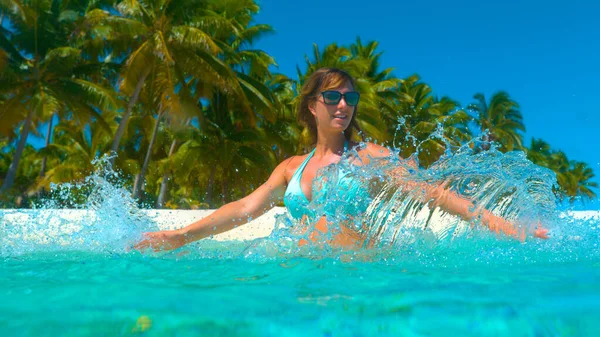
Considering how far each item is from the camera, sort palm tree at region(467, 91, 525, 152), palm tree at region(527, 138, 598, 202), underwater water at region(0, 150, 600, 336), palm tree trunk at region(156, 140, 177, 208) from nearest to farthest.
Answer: underwater water at region(0, 150, 600, 336) < palm tree trunk at region(156, 140, 177, 208) < palm tree at region(467, 91, 525, 152) < palm tree at region(527, 138, 598, 202)

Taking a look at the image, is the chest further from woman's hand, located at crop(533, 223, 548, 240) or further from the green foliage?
the green foliage

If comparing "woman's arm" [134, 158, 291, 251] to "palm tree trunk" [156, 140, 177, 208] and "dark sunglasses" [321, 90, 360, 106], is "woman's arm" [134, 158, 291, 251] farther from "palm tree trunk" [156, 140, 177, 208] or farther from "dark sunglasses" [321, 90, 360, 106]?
"palm tree trunk" [156, 140, 177, 208]

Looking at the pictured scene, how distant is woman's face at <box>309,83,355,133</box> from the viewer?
120 inches

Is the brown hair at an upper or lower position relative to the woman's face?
upper

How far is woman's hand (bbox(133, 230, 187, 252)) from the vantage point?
2.68 m

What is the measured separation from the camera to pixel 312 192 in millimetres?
2973

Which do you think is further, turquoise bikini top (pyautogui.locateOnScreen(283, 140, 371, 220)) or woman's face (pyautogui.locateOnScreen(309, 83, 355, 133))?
woman's face (pyautogui.locateOnScreen(309, 83, 355, 133))

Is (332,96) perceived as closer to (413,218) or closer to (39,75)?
(413,218)

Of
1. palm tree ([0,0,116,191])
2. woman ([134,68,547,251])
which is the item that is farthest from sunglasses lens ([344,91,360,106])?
palm tree ([0,0,116,191])

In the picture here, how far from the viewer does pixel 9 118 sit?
1634 cm

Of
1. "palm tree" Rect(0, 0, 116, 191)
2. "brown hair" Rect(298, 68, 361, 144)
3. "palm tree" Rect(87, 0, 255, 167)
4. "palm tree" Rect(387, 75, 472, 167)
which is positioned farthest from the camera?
"palm tree" Rect(387, 75, 472, 167)

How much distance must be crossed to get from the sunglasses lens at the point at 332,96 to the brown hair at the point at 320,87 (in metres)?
0.06

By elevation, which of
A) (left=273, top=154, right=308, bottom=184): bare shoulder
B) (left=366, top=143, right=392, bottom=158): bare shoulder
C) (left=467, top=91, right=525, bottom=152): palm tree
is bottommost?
(left=273, top=154, right=308, bottom=184): bare shoulder

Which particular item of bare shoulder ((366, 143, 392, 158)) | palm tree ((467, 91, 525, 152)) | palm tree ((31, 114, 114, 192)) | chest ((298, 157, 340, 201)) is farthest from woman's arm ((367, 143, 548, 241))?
palm tree ((467, 91, 525, 152))
